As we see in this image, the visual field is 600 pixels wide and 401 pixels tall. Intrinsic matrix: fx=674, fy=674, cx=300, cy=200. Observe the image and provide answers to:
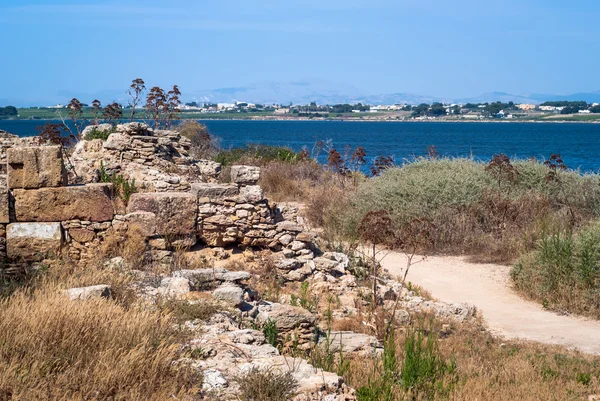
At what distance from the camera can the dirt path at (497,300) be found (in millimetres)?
8773

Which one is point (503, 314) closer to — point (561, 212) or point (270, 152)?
point (561, 212)

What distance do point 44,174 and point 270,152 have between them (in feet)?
51.5

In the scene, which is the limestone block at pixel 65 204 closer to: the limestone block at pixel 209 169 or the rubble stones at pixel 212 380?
the rubble stones at pixel 212 380

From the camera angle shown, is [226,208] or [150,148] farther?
[150,148]

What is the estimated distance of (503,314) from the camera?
9.74 m

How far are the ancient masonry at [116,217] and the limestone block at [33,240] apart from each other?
13 millimetres

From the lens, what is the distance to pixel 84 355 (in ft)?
15.7

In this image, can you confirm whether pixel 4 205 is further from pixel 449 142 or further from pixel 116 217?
pixel 449 142

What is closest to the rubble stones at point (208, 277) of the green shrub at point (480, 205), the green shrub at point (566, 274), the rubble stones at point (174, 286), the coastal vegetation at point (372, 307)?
the rubble stones at point (174, 286)

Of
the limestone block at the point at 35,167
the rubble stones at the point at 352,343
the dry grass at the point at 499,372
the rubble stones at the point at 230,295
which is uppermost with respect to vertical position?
the limestone block at the point at 35,167

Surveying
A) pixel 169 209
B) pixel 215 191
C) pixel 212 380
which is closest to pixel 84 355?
pixel 212 380

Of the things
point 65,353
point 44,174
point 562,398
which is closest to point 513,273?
point 562,398

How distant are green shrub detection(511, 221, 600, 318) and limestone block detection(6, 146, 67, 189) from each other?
282 inches

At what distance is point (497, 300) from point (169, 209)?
205 inches
